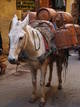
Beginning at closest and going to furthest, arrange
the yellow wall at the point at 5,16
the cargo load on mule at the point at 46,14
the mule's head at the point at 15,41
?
the mule's head at the point at 15,41 → the cargo load on mule at the point at 46,14 → the yellow wall at the point at 5,16

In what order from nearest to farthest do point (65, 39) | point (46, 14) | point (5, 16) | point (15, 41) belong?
point (15, 41)
point (65, 39)
point (46, 14)
point (5, 16)

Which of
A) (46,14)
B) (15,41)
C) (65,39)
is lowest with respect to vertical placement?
(65,39)

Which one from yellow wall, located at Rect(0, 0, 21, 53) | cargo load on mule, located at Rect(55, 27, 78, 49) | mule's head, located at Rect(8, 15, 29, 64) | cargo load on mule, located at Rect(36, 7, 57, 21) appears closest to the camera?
mule's head, located at Rect(8, 15, 29, 64)

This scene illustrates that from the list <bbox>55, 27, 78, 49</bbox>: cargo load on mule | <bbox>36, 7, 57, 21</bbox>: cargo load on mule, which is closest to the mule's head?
<bbox>55, 27, 78, 49</bbox>: cargo load on mule

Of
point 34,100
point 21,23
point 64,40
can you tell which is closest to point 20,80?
point 34,100

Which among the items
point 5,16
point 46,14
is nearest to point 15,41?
point 46,14

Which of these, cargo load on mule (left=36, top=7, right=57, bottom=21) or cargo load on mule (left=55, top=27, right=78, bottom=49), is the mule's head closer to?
cargo load on mule (left=55, top=27, right=78, bottom=49)

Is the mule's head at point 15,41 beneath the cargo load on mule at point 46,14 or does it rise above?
beneath

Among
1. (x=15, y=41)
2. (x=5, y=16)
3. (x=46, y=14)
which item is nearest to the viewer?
(x=15, y=41)

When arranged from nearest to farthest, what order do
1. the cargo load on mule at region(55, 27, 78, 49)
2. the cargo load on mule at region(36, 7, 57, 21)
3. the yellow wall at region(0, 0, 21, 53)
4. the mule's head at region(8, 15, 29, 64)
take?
the mule's head at region(8, 15, 29, 64)
the cargo load on mule at region(55, 27, 78, 49)
the cargo load on mule at region(36, 7, 57, 21)
the yellow wall at region(0, 0, 21, 53)

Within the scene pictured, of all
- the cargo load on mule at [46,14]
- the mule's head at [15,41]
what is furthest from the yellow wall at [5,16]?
the mule's head at [15,41]

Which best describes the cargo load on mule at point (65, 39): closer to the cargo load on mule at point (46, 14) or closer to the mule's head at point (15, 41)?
the cargo load on mule at point (46, 14)

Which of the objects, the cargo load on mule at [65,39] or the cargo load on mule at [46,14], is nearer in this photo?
the cargo load on mule at [65,39]

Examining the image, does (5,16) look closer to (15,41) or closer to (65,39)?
(65,39)
